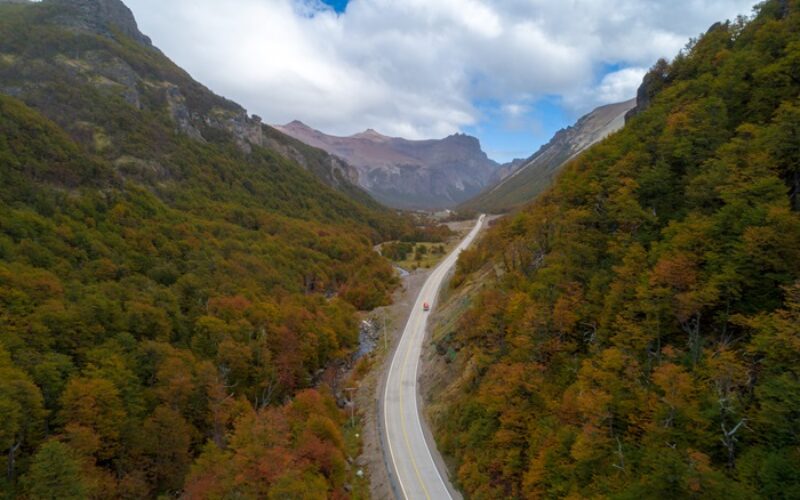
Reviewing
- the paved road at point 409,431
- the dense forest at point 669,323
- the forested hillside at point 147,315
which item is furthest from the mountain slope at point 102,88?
the dense forest at point 669,323

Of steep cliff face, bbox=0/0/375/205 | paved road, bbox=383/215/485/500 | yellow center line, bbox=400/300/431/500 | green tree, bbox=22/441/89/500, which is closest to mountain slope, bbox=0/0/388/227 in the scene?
steep cliff face, bbox=0/0/375/205

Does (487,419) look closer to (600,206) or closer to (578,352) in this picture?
(578,352)

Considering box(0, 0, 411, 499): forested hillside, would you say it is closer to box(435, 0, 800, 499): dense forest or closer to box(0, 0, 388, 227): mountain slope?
box(0, 0, 388, 227): mountain slope

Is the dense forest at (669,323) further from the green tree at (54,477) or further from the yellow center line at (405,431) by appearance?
the green tree at (54,477)

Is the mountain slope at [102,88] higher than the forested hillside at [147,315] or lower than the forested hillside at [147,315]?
higher

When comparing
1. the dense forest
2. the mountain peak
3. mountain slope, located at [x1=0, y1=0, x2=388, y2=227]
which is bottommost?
the dense forest

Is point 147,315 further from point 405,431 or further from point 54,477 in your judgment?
point 405,431
